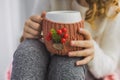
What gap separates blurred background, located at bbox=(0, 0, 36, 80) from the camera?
3.16 ft

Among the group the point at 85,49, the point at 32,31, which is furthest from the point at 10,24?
the point at 85,49

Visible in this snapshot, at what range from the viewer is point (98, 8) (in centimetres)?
72

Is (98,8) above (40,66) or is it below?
above

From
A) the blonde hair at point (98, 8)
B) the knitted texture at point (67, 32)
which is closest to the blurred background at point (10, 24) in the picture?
the blonde hair at point (98, 8)

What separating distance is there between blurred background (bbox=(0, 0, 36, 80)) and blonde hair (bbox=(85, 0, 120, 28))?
338 millimetres

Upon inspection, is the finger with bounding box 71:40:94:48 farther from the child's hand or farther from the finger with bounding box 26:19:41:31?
the finger with bounding box 26:19:41:31

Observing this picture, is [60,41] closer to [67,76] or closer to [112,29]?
[67,76]

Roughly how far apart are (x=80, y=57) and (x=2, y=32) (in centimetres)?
53

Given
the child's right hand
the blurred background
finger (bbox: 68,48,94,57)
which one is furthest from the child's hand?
the blurred background

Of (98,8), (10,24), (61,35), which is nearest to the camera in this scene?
(61,35)

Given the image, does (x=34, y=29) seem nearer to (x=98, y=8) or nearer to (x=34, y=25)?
(x=34, y=25)

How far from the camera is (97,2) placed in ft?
2.32

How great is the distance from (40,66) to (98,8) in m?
0.29

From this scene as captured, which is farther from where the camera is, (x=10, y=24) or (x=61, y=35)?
(x=10, y=24)
